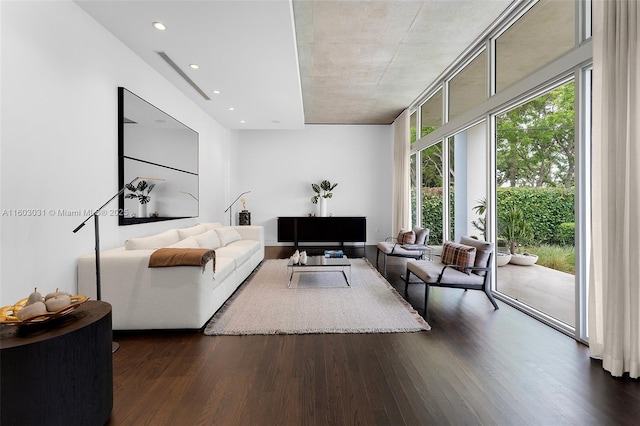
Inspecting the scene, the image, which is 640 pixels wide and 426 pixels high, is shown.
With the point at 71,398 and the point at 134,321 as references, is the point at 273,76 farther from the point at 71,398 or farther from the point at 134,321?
the point at 71,398

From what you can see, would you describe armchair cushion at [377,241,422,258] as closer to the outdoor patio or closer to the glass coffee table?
the glass coffee table

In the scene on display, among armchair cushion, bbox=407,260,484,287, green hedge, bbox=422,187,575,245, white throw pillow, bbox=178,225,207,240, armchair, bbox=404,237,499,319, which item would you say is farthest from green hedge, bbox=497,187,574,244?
white throw pillow, bbox=178,225,207,240

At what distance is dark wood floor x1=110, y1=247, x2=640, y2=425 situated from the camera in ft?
5.64

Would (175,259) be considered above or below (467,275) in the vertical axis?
above

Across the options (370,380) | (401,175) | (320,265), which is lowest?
(370,380)

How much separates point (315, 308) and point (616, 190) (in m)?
2.79

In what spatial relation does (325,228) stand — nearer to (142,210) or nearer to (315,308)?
(315,308)

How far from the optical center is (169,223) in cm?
471

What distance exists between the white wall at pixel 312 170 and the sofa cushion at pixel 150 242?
13.8 feet

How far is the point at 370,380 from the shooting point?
81.0 inches

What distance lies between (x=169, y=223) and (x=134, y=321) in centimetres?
218

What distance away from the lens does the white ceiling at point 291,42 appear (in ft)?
9.51

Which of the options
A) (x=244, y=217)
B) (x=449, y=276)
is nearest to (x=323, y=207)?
(x=244, y=217)

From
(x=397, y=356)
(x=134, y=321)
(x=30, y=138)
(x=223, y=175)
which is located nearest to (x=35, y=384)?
(x=134, y=321)
